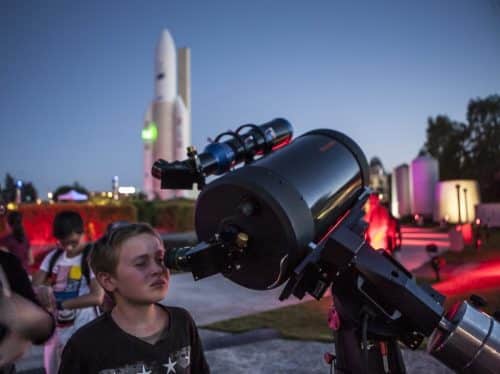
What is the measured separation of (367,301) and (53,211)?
2211 centimetres

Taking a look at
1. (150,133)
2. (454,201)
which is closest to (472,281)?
(454,201)

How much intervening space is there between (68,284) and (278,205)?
8.31ft

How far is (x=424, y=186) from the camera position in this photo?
4194cm

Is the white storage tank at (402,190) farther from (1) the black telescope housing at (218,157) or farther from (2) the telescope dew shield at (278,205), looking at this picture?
(2) the telescope dew shield at (278,205)

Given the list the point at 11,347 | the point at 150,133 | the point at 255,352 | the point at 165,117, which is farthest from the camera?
the point at 165,117

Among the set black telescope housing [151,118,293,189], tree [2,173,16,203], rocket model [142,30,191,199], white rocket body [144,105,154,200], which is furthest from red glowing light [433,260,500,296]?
white rocket body [144,105,154,200]

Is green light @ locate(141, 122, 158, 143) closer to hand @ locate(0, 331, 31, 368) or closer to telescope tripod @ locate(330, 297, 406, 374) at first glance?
telescope tripod @ locate(330, 297, 406, 374)

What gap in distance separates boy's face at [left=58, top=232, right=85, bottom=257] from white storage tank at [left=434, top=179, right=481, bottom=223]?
123 feet

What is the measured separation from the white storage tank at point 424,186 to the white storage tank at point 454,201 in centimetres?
216

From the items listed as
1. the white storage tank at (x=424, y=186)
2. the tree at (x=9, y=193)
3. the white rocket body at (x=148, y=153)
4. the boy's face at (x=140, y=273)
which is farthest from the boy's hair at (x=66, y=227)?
the white rocket body at (x=148, y=153)

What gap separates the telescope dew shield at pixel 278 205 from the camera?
5.63 feet

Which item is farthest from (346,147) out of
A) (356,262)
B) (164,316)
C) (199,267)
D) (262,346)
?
(262,346)

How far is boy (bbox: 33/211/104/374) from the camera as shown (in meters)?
3.49

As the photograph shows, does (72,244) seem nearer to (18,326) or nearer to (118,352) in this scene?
(118,352)
